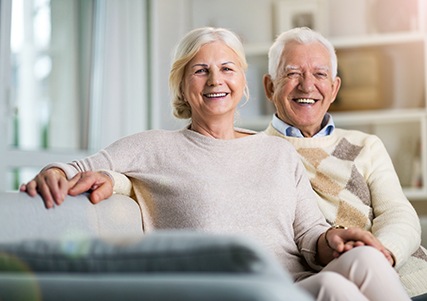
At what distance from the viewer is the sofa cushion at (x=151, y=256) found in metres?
0.78

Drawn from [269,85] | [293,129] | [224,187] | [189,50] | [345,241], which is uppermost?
[189,50]

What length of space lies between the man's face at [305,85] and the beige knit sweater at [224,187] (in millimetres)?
363

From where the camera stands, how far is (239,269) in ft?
2.56

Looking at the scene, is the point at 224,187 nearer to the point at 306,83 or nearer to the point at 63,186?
the point at 63,186

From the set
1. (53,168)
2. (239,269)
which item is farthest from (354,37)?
(239,269)

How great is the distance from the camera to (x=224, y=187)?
1.93 metres

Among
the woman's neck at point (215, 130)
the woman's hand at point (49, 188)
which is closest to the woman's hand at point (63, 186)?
the woman's hand at point (49, 188)

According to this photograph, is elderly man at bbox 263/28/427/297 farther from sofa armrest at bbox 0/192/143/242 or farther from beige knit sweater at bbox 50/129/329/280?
sofa armrest at bbox 0/192/143/242

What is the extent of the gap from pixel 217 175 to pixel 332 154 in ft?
1.78

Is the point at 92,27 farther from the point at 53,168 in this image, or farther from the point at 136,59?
the point at 53,168

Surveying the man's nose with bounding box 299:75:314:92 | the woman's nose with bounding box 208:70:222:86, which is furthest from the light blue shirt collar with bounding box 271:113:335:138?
the woman's nose with bounding box 208:70:222:86

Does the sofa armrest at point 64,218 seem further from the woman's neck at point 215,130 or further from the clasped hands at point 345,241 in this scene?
the clasped hands at point 345,241

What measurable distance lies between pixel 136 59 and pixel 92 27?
18.6 inches

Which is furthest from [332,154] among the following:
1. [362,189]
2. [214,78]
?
[214,78]
